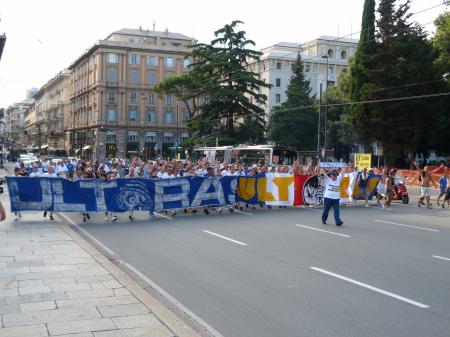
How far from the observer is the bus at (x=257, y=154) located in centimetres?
4135

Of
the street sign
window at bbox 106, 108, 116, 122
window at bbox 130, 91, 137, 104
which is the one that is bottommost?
the street sign

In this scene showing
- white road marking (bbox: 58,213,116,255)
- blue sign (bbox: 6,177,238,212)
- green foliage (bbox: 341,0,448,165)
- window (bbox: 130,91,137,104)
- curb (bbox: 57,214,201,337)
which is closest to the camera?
curb (bbox: 57,214,201,337)

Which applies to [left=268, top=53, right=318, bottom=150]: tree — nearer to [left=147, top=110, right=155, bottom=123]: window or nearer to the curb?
[left=147, top=110, right=155, bottom=123]: window

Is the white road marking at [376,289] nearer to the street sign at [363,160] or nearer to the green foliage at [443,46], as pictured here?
the street sign at [363,160]

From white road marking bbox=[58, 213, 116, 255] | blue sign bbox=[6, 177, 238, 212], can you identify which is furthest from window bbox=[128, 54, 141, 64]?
white road marking bbox=[58, 213, 116, 255]

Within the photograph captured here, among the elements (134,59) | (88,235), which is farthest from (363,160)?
(134,59)

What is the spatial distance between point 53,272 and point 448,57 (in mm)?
49425

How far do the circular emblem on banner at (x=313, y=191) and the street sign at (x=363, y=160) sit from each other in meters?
16.6

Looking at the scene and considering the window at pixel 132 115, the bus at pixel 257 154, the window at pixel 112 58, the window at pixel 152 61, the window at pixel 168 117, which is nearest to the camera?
the bus at pixel 257 154

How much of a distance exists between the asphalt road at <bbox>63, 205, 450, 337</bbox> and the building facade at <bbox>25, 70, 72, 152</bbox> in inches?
4101

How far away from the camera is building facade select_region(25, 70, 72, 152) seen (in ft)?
418

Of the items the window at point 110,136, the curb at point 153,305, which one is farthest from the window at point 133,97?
the curb at point 153,305

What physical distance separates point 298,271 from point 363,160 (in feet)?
98.3

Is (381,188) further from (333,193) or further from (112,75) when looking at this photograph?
(112,75)
